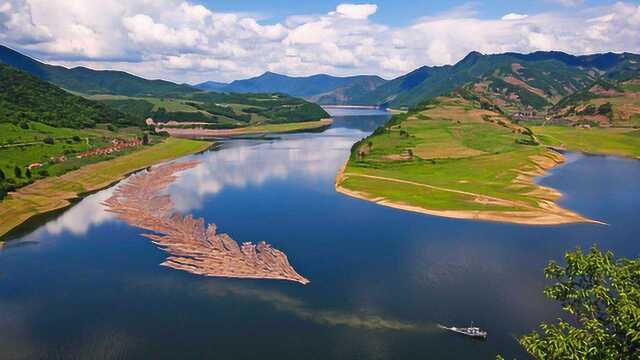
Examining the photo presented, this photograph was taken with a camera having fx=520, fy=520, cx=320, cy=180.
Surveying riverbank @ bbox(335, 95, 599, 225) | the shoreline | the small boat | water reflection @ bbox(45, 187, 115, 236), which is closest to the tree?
the small boat

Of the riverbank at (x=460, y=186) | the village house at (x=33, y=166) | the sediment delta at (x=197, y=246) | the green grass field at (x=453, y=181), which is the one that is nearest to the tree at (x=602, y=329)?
the sediment delta at (x=197, y=246)

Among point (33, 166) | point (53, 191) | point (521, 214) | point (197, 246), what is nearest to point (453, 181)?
point (521, 214)

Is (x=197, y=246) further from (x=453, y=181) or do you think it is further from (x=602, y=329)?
(x=453, y=181)

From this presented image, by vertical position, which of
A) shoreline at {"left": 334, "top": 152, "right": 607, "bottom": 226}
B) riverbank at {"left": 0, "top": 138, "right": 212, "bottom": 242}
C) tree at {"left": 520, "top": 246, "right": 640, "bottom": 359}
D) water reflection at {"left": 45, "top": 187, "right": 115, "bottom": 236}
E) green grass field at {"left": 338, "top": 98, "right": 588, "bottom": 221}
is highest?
tree at {"left": 520, "top": 246, "right": 640, "bottom": 359}

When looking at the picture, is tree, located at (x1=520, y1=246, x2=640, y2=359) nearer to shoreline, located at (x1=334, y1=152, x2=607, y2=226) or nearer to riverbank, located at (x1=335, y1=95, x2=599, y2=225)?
shoreline, located at (x1=334, y1=152, x2=607, y2=226)

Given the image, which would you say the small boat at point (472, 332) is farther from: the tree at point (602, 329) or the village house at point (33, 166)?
the village house at point (33, 166)

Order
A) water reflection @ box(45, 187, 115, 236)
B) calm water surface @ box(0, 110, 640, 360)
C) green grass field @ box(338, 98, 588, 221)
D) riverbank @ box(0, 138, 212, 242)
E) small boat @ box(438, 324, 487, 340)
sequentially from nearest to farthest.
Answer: calm water surface @ box(0, 110, 640, 360)
small boat @ box(438, 324, 487, 340)
water reflection @ box(45, 187, 115, 236)
riverbank @ box(0, 138, 212, 242)
green grass field @ box(338, 98, 588, 221)
